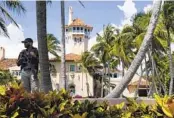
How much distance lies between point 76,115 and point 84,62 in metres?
67.5

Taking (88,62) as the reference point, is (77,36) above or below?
above

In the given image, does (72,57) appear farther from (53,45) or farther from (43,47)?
(43,47)

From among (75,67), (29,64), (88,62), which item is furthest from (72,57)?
(29,64)

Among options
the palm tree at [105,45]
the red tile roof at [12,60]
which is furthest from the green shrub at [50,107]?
the red tile roof at [12,60]

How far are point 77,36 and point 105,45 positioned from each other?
22.9m

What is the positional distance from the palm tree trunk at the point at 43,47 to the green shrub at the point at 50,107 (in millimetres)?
3799

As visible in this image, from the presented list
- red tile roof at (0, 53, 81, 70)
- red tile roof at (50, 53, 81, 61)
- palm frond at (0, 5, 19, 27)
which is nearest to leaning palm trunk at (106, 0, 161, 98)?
palm frond at (0, 5, 19, 27)

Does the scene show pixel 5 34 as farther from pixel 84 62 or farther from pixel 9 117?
pixel 84 62

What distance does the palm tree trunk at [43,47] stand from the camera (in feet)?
30.5

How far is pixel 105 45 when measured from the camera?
64.0 m

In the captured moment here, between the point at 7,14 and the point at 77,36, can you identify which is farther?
the point at 77,36

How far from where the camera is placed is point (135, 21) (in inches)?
1761

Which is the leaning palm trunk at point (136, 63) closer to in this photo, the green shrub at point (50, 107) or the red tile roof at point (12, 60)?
the green shrub at point (50, 107)

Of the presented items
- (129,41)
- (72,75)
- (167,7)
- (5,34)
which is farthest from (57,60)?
(5,34)
